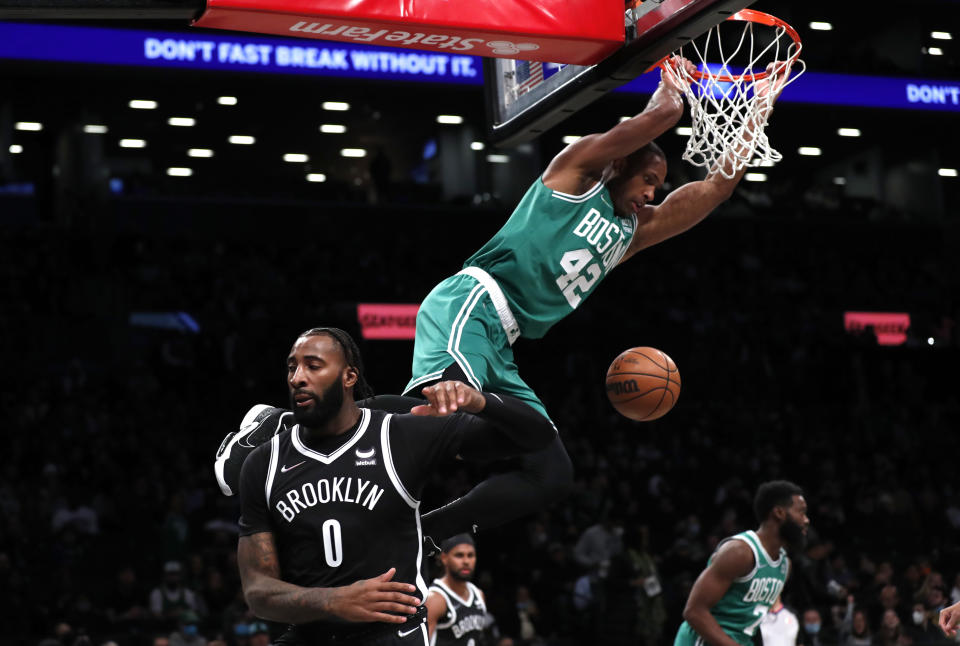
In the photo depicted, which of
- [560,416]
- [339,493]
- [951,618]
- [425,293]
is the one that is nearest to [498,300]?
[339,493]

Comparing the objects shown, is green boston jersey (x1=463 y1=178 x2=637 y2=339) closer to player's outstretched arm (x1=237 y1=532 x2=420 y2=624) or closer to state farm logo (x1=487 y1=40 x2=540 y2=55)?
state farm logo (x1=487 y1=40 x2=540 y2=55)

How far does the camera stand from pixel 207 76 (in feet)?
57.4

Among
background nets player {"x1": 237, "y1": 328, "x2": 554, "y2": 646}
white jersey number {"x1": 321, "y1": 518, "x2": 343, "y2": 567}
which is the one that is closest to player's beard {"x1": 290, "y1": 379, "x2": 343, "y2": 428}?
background nets player {"x1": 237, "y1": 328, "x2": 554, "y2": 646}

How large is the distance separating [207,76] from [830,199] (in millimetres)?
13239

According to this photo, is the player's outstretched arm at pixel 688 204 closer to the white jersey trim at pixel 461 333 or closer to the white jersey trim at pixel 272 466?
the white jersey trim at pixel 461 333

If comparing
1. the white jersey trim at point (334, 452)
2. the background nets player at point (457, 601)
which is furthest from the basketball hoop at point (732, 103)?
the background nets player at point (457, 601)

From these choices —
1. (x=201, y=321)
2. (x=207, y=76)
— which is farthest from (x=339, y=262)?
(x=207, y=76)

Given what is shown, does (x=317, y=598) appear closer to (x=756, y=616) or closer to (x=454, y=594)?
(x=756, y=616)

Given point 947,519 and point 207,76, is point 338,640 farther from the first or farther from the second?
point 947,519

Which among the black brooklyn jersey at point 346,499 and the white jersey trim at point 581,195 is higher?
the white jersey trim at point 581,195

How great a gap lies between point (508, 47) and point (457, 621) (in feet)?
13.6

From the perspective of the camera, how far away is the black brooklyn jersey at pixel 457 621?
794 cm

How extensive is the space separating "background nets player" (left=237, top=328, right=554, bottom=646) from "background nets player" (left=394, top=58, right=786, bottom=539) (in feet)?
1.72

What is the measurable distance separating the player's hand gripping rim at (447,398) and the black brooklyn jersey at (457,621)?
430cm
